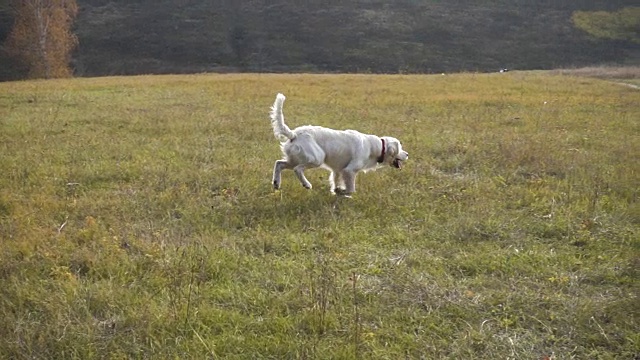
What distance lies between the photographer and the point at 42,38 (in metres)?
42.2

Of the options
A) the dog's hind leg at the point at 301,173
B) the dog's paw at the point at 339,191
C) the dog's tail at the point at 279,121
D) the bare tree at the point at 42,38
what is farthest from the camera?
the bare tree at the point at 42,38

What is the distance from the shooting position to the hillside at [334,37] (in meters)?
56.2

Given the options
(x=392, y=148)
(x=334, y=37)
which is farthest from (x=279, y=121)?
(x=334, y=37)

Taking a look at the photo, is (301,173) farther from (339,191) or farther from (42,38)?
(42,38)

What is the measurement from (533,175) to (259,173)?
4.03 meters

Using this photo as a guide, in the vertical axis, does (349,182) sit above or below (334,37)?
above

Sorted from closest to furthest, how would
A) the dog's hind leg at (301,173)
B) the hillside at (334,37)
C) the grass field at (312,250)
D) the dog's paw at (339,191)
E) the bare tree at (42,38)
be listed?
the grass field at (312,250) < the dog's hind leg at (301,173) < the dog's paw at (339,191) < the bare tree at (42,38) < the hillside at (334,37)

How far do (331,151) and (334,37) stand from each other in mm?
56299

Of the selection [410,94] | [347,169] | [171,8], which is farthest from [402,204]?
[171,8]

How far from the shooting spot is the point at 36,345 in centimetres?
398

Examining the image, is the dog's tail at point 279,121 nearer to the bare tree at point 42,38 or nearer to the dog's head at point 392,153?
the dog's head at point 392,153

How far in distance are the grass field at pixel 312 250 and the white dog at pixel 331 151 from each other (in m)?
0.30

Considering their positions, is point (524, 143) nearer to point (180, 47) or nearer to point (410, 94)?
point (410, 94)

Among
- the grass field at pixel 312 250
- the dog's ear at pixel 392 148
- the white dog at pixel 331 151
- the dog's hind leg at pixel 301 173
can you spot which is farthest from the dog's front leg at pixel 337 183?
the dog's ear at pixel 392 148
